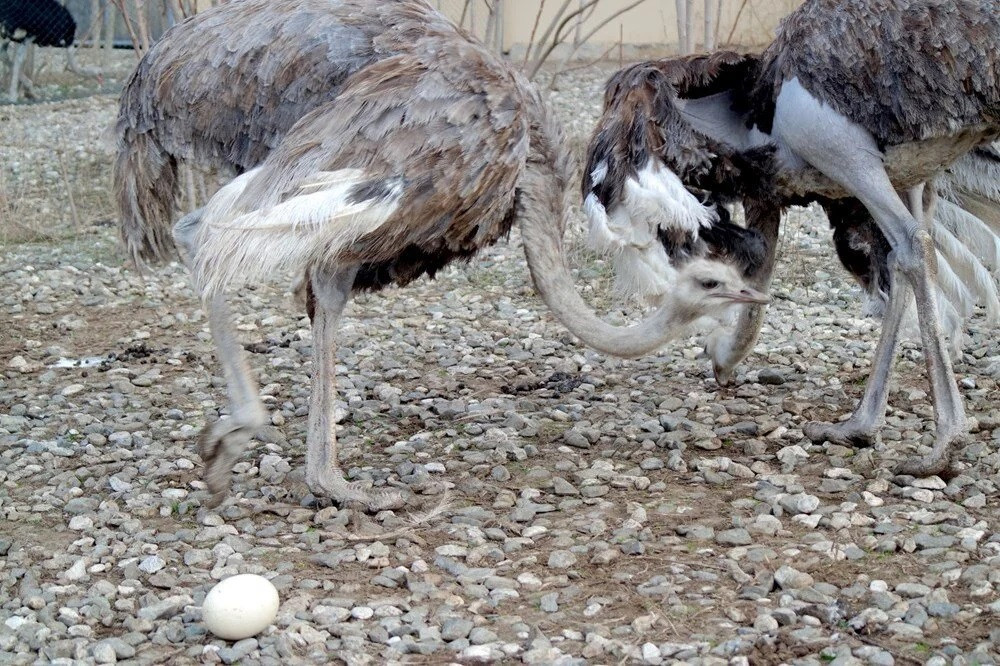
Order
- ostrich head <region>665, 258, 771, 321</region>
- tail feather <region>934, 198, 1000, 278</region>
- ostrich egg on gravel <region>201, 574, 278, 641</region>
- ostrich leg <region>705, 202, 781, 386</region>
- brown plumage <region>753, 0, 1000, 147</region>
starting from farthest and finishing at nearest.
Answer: tail feather <region>934, 198, 1000, 278</region>
ostrich leg <region>705, 202, 781, 386</region>
ostrich head <region>665, 258, 771, 321</region>
brown plumage <region>753, 0, 1000, 147</region>
ostrich egg on gravel <region>201, 574, 278, 641</region>

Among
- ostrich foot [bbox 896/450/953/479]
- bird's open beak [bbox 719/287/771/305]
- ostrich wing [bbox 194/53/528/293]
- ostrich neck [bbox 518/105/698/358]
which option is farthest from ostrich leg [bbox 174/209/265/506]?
ostrich foot [bbox 896/450/953/479]

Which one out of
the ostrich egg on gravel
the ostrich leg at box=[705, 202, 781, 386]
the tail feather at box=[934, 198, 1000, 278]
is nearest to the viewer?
the ostrich egg on gravel

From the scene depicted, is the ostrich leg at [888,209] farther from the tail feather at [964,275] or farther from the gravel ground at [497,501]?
the tail feather at [964,275]

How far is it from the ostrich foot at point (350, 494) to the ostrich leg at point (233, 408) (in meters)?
0.27

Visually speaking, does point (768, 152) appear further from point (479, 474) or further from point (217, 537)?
point (217, 537)

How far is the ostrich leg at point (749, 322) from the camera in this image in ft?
15.7

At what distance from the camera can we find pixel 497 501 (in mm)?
4043

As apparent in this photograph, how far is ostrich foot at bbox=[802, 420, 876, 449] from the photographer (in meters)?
4.42

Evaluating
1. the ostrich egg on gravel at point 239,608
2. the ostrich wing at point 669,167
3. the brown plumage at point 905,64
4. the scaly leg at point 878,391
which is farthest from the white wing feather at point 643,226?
the ostrich egg on gravel at point 239,608

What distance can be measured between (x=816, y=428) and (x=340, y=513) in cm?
170

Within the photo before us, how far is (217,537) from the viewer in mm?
3781

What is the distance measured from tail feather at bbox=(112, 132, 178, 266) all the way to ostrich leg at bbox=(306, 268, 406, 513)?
2.19 feet

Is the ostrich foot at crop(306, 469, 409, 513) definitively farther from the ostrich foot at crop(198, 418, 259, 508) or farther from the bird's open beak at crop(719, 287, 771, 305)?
the bird's open beak at crop(719, 287, 771, 305)

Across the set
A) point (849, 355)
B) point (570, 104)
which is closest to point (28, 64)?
point (570, 104)
